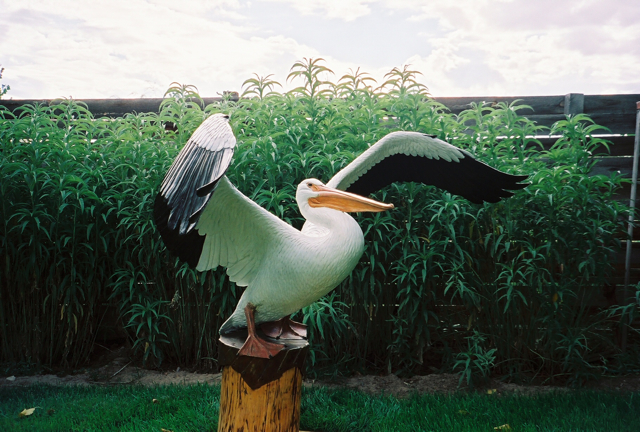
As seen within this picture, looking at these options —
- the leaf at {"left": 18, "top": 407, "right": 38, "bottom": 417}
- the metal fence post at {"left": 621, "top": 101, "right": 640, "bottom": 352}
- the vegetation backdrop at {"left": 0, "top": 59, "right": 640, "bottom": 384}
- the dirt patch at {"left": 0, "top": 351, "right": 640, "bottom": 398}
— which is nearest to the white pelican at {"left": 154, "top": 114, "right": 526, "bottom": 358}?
the vegetation backdrop at {"left": 0, "top": 59, "right": 640, "bottom": 384}

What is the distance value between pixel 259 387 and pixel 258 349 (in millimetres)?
210

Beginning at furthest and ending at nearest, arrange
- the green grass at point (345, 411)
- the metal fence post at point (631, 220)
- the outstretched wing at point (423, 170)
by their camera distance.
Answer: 1. the metal fence post at point (631, 220)
2. the green grass at point (345, 411)
3. the outstretched wing at point (423, 170)

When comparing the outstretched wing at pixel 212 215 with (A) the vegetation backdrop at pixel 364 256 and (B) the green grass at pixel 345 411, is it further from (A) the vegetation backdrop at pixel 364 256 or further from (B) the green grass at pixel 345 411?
(B) the green grass at pixel 345 411

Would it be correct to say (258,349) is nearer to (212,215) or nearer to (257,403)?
(257,403)

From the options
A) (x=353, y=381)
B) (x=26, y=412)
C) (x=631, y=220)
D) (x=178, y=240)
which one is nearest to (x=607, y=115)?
(x=631, y=220)

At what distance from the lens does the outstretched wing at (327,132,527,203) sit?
6.99 ft

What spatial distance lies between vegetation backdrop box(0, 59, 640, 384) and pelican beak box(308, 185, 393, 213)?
100 centimetres

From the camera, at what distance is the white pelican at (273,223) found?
5.39 feet

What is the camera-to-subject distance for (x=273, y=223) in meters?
1.93

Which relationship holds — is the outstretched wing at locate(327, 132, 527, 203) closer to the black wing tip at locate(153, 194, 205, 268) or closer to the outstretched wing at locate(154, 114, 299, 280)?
the outstretched wing at locate(154, 114, 299, 280)

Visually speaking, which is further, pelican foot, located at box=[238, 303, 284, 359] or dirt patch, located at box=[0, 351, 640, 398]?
dirt patch, located at box=[0, 351, 640, 398]

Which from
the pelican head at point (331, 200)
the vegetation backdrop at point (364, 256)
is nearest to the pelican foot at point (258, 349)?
the pelican head at point (331, 200)

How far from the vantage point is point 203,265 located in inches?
81.6

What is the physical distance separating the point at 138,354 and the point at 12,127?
72.0 inches
